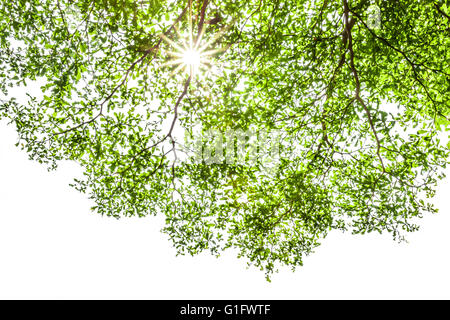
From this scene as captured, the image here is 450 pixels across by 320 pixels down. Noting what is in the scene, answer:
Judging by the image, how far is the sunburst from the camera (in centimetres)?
796

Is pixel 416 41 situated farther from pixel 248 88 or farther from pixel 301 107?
pixel 248 88

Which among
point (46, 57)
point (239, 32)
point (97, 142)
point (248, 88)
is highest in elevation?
point (239, 32)

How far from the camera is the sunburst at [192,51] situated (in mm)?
7957

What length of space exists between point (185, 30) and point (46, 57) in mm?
4213

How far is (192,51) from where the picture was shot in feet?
26.5

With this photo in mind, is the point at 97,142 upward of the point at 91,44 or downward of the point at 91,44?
downward

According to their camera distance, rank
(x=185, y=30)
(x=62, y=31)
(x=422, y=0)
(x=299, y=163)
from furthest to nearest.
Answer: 1. (x=299, y=163)
2. (x=185, y=30)
3. (x=62, y=31)
4. (x=422, y=0)

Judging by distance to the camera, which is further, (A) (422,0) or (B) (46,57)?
(B) (46,57)

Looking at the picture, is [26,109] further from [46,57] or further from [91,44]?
[91,44]

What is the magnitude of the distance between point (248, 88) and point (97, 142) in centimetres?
516

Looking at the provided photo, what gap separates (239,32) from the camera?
790 cm

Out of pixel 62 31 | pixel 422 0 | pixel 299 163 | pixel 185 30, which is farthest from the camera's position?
pixel 299 163
